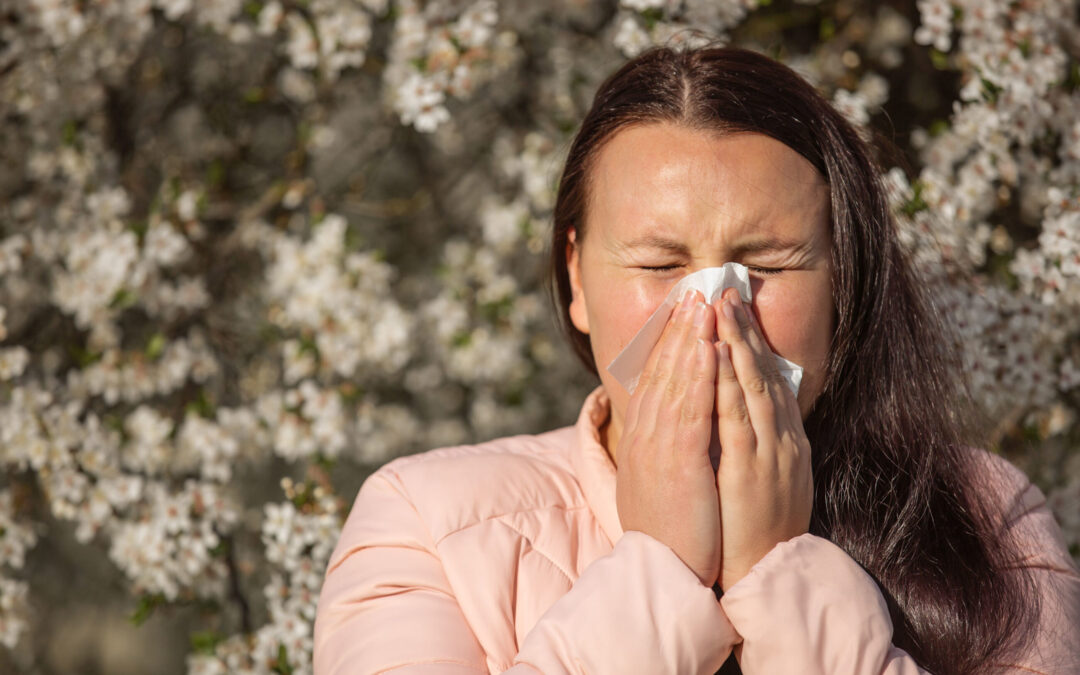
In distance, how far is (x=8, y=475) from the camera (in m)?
2.84

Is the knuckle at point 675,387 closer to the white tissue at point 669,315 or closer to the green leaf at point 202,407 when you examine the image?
the white tissue at point 669,315

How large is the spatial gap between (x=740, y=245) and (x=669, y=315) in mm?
146

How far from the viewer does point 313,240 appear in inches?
117

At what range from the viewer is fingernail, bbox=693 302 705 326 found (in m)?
1.28

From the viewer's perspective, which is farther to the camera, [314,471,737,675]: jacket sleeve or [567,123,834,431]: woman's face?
[567,123,834,431]: woman's face

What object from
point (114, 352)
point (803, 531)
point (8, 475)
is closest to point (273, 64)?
point (114, 352)

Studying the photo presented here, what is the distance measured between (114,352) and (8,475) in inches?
19.3

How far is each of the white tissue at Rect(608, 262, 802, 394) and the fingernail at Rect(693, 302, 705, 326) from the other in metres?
0.03

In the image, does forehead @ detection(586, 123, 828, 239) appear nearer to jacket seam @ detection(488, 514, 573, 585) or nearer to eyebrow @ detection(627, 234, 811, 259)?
eyebrow @ detection(627, 234, 811, 259)

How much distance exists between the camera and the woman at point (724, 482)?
4.04ft

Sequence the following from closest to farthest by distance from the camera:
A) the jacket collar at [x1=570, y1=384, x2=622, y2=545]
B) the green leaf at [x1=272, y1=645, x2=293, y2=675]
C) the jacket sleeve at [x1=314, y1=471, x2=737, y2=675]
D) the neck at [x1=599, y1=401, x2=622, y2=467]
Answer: the jacket sleeve at [x1=314, y1=471, x2=737, y2=675], the jacket collar at [x1=570, y1=384, x2=622, y2=545], the neck at [x1=599, y1=401, x2=622, y2=467], the green leaf at [x1=272, y1=645, x2=293, y2=675]

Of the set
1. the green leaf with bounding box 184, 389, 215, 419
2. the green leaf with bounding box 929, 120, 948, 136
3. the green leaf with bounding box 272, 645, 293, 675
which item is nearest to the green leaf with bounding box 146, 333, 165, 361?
the green leaf with bounding box 184, 389, 215, 419

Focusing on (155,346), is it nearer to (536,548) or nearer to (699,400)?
(536,548)

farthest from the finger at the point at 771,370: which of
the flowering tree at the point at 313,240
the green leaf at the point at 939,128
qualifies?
the green leaf at the point at 939,128
